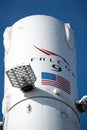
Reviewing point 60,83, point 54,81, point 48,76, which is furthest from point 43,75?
point 60,83

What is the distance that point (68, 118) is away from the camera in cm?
1224

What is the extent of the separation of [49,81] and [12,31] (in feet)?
8.27

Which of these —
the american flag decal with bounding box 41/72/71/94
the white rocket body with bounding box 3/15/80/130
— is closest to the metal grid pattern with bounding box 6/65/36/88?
the white rocket body with bounding box 3/15/80/130

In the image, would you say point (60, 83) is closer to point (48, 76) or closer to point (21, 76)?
point (48, 76)

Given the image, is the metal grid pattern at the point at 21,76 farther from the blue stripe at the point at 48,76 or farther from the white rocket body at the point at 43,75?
the blue stripe at the point at 48,76

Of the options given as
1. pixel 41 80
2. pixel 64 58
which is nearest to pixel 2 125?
pixel 41 80

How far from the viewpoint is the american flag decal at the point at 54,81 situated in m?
12.5

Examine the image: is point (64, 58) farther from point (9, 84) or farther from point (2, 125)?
point (2, 125)

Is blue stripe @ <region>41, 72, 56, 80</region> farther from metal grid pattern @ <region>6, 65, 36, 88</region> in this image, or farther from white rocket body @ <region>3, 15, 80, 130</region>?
metal grid pattern @ <region>6, 65, 36, 88</region>

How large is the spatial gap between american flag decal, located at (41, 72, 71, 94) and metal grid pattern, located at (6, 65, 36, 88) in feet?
1.65

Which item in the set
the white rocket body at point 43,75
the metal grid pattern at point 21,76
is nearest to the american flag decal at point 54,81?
the white rocket body at point 43,75

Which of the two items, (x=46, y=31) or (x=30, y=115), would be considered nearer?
(x=30, y=115)

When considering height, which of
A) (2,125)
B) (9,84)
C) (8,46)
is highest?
(8,46)

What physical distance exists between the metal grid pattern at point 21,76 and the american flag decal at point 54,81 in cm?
50
